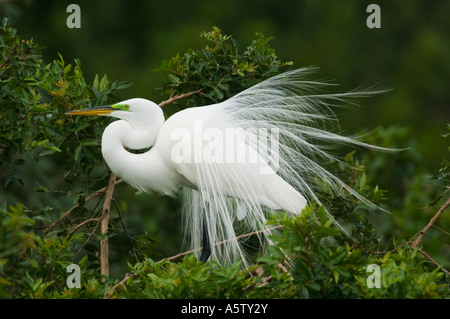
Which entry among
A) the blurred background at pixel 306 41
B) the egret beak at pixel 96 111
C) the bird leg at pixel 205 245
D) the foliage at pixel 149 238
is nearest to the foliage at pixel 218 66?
the foliage at pixel 149 238

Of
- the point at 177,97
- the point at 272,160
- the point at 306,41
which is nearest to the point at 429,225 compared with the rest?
the point at 272,160

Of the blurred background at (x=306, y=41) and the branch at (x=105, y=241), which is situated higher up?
the blurred background at (x=306, y=41)

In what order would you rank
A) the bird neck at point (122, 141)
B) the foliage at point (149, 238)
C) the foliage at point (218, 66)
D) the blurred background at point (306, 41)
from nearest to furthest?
the foliage at point (149, 238) < the bird neck at point (122, 141) < the foliage at point (218, 66) < the blurred background at point (306, 41)

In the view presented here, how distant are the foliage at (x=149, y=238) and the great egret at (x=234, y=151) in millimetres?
91

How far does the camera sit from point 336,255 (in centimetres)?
241

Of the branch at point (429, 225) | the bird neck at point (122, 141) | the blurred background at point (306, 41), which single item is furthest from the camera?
the blurred background at point (306, 41)

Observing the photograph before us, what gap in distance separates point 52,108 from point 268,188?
0.92 metres

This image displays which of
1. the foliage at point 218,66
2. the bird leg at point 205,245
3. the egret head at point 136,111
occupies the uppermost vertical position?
the foliage at point 218,66

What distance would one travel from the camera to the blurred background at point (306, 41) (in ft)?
A: 32.8

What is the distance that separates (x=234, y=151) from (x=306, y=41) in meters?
8.19

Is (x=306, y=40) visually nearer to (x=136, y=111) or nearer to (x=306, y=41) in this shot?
(x=306, y=41)

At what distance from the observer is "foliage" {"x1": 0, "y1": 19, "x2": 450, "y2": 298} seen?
2400 millimetres

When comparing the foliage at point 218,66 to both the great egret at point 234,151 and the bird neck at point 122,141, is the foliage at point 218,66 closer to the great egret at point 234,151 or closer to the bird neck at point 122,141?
the great egret at point 234,151

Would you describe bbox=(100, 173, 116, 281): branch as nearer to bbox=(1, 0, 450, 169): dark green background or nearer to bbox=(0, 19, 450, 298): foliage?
bbox=(0, 19, 450, 298): foliage
